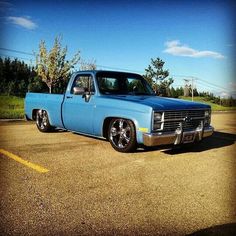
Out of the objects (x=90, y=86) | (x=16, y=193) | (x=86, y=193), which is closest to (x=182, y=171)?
(x=86, y=193)

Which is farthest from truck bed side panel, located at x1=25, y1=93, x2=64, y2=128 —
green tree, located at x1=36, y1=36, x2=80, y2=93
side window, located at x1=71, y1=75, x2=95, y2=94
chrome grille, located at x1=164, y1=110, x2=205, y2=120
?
green tree, located at x1=36, y1=36, x2=80, y2=93

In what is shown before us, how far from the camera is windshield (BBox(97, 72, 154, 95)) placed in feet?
21.4

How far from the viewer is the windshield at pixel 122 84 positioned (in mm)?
6527

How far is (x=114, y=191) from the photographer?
357 cm

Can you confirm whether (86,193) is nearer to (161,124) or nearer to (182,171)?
(182,171)

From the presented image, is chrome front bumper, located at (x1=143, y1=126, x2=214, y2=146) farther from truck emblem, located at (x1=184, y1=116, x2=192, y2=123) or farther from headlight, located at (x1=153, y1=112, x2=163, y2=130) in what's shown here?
truck emblem, located at (x1=184, y1=116, x2=192, y2=123)

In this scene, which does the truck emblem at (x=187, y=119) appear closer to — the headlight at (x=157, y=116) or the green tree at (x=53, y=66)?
the headlight at (x=157, y=116)

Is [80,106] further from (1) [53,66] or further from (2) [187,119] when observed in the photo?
(1) [53,66]

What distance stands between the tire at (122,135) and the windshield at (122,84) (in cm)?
94

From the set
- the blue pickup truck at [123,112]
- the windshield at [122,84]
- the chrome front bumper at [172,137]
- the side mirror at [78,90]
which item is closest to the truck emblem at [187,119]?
the blue pickup truck at [123,112]

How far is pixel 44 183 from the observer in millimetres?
3816

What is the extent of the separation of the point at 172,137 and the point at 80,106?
90.0 inches

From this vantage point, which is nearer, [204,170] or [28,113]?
[204,170]

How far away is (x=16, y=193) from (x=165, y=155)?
10.1ft
